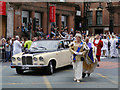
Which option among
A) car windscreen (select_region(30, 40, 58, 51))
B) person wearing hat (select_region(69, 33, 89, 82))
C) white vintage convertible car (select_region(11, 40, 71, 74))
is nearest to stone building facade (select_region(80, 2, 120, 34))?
white vintage convertible car (select_region(11, 40, 71, 74))

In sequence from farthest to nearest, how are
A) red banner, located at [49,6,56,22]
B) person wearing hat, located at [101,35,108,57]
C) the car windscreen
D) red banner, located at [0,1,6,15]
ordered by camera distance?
1. red banner, located at [49,6,56,22]
2. red banner, located at [0,1,6,15]
3. person wearing hat, located at [101,35,108,57]
4. the car windscreen

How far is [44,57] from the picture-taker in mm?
11836

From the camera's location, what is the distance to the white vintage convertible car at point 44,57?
1184 centimetres

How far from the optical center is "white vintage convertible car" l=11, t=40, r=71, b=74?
11836 mm

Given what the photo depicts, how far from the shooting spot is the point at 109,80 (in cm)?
1056

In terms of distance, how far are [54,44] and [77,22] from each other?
33.8 meters

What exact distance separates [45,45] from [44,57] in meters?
1.68

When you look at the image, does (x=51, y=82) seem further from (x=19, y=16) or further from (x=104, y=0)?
(x=104, y=0)

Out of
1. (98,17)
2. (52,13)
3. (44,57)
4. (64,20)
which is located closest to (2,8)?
(52,13)

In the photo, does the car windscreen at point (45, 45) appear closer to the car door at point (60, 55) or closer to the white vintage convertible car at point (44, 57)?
the white vintage convertible car at point (44, 57)

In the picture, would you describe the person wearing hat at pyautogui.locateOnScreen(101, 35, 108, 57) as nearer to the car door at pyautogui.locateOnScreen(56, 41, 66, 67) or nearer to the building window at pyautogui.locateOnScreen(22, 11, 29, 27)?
the car door at pyautogui.locateOnScreen(56, 41, 66, 67)

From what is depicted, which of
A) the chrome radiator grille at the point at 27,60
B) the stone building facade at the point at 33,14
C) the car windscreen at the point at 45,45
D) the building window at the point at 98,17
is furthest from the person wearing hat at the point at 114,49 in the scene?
the building window at the point at 98,17

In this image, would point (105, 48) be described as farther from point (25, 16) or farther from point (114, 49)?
point (25, 16)

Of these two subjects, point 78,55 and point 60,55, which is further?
point 60,55
